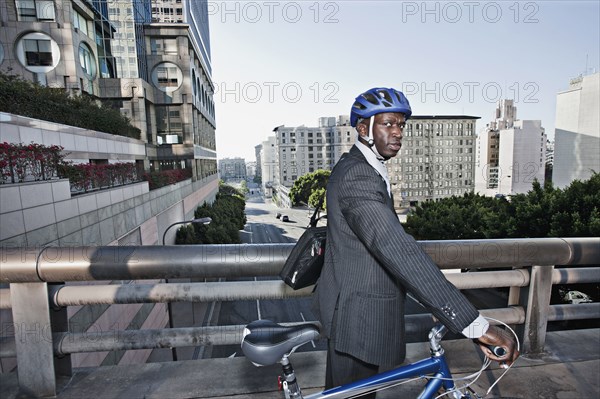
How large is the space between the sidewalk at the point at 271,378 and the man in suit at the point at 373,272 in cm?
99

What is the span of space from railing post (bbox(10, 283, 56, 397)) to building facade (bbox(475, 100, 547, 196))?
103533mm

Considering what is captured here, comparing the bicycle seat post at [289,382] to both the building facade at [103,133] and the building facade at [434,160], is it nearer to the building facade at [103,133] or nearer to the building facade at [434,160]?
the building facade at [103,133]

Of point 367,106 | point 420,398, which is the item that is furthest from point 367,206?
point 420,398

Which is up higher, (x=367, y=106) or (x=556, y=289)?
(x=367, y=106)

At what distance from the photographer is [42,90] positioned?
41.6ft

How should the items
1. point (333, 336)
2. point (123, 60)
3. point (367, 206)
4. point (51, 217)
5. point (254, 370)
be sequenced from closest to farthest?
point (367, 206)
point (333, 336)
point (254, 370)
point (51, 217)
point (123, 60)

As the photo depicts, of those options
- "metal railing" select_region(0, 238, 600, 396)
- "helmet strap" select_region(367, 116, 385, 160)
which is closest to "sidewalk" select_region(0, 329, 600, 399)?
"metal railing" select_region(0, 238, 600, 396)

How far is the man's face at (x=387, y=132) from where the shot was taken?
1791 millimetres

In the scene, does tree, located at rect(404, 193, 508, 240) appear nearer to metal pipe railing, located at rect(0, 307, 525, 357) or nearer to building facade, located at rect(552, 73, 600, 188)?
metal pipe railing, located at rect(0, 307, 525, 357)

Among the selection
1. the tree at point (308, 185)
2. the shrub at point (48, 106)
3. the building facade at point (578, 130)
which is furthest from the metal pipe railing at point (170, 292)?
the building facade at point (578, 130)

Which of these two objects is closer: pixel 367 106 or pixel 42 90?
pixel 367 106

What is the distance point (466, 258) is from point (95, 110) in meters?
19.3

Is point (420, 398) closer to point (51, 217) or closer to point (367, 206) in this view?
point (367, 206)

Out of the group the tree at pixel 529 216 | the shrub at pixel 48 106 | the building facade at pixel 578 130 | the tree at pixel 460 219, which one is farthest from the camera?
the building facade at pixel 578 130
